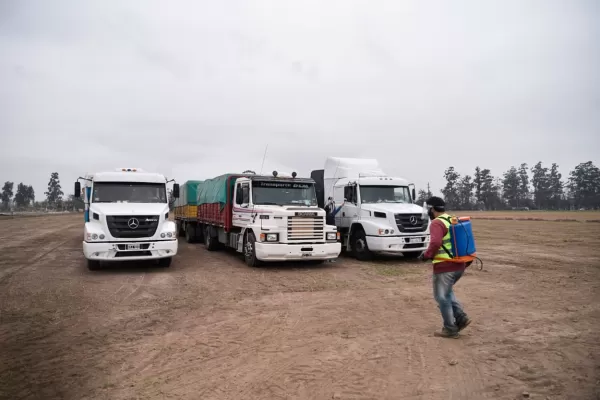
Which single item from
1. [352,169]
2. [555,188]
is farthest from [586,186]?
[352,169]

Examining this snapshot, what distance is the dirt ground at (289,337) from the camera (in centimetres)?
420

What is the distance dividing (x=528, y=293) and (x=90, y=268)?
1087cm

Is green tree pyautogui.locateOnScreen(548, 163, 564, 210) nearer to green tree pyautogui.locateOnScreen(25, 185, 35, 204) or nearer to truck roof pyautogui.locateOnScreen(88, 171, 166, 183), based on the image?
truck roof pyautogui.locateOnScreen(88, 171, 166, 183)

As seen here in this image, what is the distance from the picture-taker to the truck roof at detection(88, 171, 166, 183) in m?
12.2

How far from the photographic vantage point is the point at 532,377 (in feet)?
14.4

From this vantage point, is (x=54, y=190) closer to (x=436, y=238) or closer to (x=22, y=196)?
(x=22, y=196)

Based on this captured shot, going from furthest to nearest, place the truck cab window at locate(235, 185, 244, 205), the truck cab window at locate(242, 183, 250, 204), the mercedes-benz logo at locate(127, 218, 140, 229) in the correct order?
the truck cab window at locate(235, 185, 244, 205)
the truck cab window at locate(242, 183, 250, 204)
the mercedes-benz logo at locate(127, 218, 140, 229)

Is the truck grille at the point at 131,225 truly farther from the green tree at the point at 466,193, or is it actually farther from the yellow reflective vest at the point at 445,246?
the green tree at the point at 466,193

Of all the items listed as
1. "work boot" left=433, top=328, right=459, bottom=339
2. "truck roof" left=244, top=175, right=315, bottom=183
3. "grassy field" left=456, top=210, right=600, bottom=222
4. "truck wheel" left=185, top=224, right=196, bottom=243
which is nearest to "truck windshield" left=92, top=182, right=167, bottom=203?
"truck roof" left=244, top=175, right=315, bottom=183

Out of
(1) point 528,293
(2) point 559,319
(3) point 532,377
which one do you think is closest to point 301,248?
(1) point 528,293

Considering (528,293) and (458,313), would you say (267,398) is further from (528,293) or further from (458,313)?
Result: (528,293)

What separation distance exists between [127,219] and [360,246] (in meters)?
7.45

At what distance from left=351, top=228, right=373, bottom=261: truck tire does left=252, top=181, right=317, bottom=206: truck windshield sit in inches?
88.4

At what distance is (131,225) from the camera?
35.7 feet
